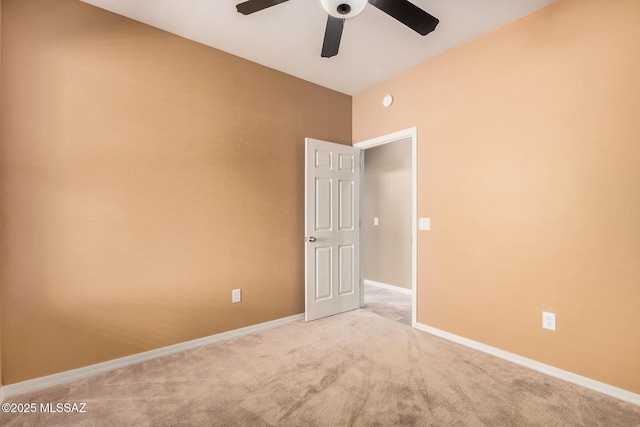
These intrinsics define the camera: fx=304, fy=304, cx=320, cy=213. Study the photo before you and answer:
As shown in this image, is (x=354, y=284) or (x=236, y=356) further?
(x=354, y=284)

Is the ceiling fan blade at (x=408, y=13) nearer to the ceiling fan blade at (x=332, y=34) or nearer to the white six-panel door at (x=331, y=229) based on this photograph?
the ceiling fan blade at (x=332, y=34)

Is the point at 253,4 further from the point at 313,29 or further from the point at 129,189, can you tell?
the point at 129,189

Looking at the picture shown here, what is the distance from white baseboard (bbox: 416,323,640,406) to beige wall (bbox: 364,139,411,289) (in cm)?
183

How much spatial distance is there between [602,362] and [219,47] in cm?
391

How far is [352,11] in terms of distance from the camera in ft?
5.68

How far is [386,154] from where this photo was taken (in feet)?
16.3

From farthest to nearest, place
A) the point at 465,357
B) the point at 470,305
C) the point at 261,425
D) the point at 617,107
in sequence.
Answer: the point at 470,305
the point at 465,357
the point at 617,107
the point at 261,425

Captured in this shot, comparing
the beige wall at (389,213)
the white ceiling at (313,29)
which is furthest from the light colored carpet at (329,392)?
the white ceiling at (313,29)

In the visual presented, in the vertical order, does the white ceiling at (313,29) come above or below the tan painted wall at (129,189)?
above

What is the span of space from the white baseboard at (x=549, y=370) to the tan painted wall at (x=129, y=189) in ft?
5.62

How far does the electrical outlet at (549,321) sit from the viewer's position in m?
2.24

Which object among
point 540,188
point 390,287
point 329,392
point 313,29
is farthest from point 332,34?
point 390,287

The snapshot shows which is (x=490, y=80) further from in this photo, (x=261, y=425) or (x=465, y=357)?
(x=261, y=425)

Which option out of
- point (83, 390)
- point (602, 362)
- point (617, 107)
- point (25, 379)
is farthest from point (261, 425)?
point (617, 107)
